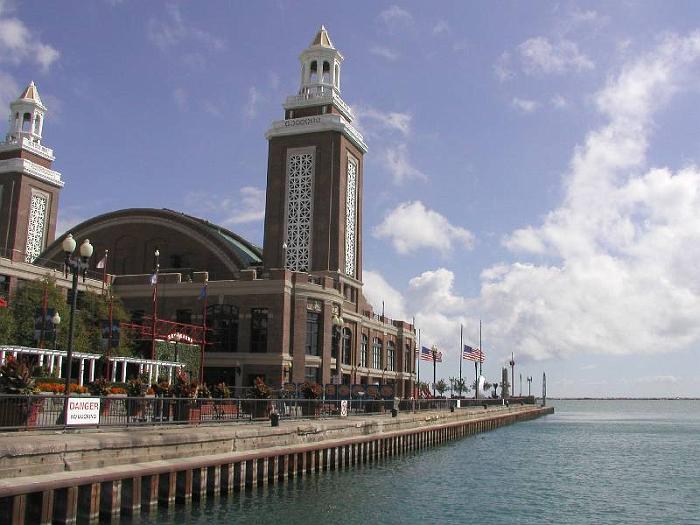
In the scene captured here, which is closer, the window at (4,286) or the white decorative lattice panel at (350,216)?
the window at (4,286)

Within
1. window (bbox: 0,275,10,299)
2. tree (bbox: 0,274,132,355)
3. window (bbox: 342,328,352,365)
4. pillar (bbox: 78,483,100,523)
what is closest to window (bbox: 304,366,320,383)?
window (bbox: 342,328,352,365)

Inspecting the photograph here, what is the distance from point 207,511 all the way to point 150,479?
2.55m

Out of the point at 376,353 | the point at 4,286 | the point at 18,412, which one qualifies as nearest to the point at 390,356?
the point at 376,353

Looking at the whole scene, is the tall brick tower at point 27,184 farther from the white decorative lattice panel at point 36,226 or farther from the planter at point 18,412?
the planter at point 18,412

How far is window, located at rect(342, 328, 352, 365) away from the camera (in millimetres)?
84312

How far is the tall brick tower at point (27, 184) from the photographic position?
4060 inches

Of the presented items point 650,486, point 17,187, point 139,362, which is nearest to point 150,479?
point 650,486

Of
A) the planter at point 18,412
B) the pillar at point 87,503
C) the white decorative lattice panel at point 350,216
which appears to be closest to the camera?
the pillar at point 87,503

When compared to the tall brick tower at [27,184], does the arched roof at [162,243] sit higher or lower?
lower

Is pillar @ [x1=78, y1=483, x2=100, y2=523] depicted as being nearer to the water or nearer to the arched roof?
the water

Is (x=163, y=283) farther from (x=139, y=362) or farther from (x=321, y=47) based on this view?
(x=321, y=47)

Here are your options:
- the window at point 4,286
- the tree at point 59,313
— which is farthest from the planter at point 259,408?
the window at point 4,286

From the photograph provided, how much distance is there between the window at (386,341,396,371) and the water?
49.1 metres

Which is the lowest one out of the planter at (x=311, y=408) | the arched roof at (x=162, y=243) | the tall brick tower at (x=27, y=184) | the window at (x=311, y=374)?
the planter at (x=311, y=408)
